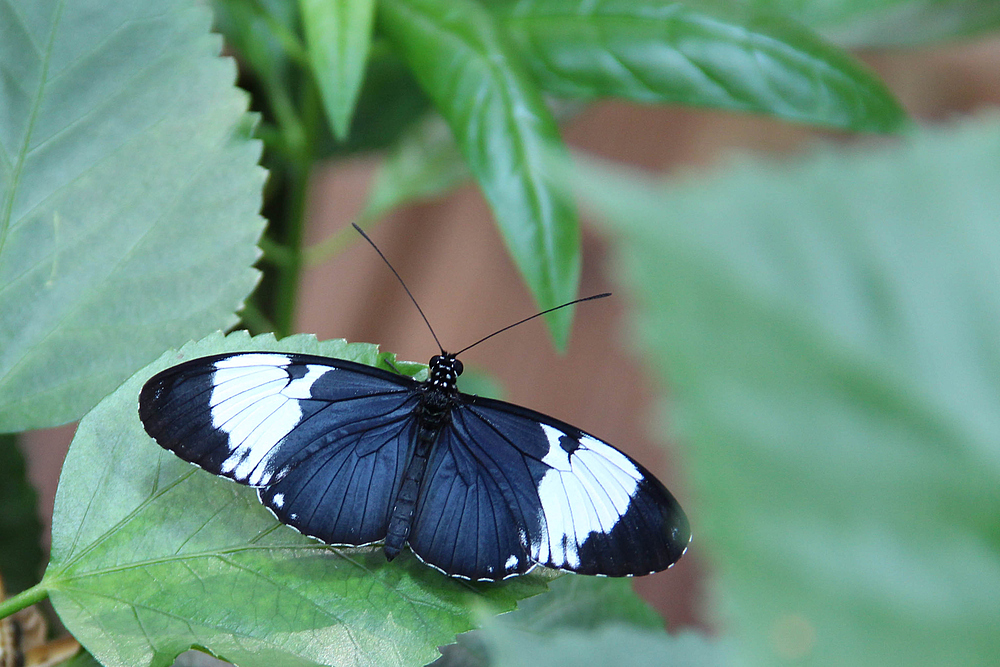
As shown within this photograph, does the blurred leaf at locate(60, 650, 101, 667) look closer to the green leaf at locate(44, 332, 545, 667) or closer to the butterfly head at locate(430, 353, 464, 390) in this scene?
the green leaf at locate(44, 332, 545, 667)

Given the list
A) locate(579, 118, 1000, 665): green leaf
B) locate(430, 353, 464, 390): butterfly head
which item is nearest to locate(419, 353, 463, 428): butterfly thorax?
locate(430, 353, 464, 390): butterfly head

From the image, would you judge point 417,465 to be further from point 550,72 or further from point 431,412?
point 550,72

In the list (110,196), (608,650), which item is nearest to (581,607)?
(608,650)

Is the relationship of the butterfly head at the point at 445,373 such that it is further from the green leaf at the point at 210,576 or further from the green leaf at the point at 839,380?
the green leaf at the point at 839,380

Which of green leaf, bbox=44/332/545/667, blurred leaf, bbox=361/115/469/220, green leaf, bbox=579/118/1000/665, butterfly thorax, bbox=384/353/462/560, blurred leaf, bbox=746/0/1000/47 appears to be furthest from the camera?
blurred leaf, bbox=361/115/469/220

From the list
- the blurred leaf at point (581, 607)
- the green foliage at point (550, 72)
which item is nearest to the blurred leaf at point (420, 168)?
the green foliage at point (550, 72)

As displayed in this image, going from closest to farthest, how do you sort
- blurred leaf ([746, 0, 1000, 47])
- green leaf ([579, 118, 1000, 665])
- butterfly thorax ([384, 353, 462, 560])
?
1. green leaf ([579, 118, 1000, 665])
2. butterfly thorax ([384, 353, 462, 560])
3. blurred leaf ([746, 0, 1000, 47])
